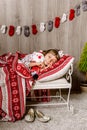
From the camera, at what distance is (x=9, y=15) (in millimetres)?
3551

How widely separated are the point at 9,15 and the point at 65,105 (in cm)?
157

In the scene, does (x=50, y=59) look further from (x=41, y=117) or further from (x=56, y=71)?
(x=41, y=117)

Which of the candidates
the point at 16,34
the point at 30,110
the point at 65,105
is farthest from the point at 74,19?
the point at 30,110

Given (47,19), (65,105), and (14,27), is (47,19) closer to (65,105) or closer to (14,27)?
(14,27)

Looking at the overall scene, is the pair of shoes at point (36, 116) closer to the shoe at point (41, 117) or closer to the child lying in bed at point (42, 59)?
the shoe at point (41, 117)

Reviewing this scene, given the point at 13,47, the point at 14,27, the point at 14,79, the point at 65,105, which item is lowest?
the point at 65,105

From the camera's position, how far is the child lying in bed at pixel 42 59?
303 centimetres

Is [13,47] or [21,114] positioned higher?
[13,47]

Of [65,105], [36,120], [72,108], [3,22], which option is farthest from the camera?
[3,22]

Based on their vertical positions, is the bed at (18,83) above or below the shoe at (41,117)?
above

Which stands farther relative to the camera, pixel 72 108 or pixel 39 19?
pixel 39 19

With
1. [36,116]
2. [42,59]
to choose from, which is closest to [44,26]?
[42,59]

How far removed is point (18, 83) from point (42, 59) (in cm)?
57

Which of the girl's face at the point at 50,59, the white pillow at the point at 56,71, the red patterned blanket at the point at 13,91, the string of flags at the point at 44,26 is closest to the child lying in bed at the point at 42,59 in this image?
the girl's face at the point at 50,59
